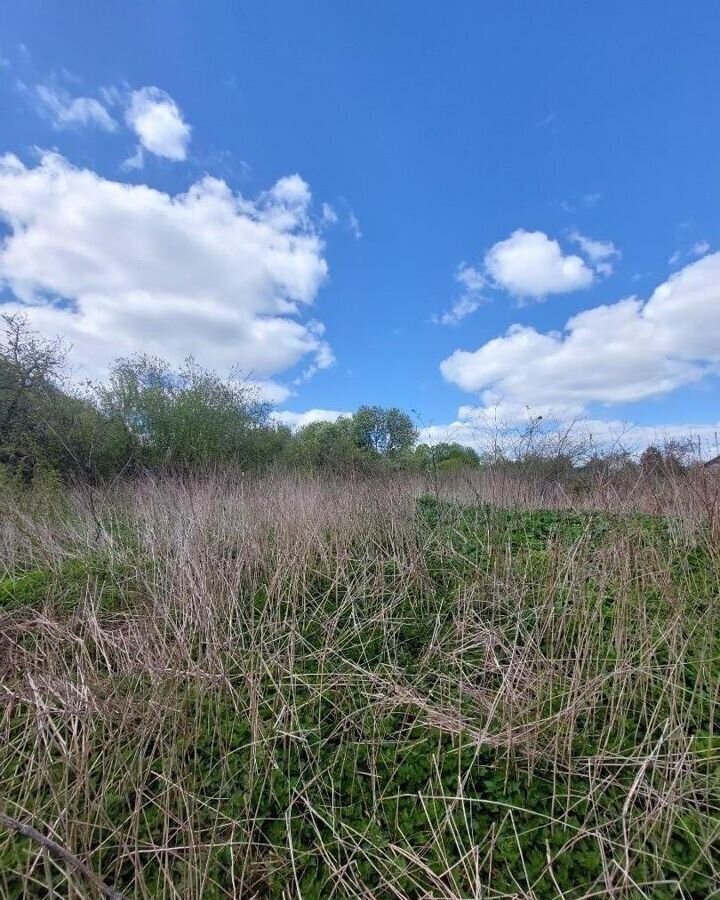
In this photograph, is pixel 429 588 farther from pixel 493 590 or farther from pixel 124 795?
pixel 124 795

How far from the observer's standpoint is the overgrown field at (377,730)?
148 centimetres

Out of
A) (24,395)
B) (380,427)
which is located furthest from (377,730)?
(380,427)

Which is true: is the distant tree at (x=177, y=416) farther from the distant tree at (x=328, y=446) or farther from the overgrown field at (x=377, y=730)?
the overgrown field at (x=377, y=730)

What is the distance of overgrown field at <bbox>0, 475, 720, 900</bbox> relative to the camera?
58.3 inches

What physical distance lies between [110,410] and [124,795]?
13.3m

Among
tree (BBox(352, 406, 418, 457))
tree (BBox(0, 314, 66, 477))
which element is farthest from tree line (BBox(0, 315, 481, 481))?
tree (BBox(352, 406, 418, 457))

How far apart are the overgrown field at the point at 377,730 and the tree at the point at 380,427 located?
18.4 meters

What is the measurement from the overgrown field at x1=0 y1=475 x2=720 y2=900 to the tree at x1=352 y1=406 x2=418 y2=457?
60.3 ft

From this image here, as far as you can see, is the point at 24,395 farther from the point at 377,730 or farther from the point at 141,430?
the point at 377,730

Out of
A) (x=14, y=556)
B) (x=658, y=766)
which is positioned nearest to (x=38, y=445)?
(x=14, y=556)

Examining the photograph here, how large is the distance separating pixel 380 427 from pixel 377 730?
75.1ft

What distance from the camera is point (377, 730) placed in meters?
2.02

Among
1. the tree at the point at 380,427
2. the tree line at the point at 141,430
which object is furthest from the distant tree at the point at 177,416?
the tree at the point at 380,427

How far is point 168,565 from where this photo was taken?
316 cm
